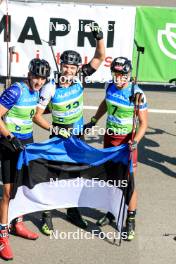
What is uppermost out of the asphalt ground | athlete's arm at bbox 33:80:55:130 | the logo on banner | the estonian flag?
the logo on banner

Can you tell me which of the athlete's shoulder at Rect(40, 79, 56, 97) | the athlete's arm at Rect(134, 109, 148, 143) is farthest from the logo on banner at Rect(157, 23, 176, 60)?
the athlete's shoulder at Rect(40, 79, 56, 97)

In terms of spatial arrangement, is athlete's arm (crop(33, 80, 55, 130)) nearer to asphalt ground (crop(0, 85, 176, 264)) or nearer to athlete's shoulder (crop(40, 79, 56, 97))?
athlete's shoulder (crop(40, 79, 56, 97))

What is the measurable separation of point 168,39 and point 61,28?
296cm

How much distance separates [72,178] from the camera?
21.9 ft

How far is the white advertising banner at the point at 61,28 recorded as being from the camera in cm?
1323

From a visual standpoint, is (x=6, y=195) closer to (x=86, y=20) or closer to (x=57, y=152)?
(x=57, y=152)

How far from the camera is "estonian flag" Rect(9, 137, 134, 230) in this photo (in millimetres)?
6375

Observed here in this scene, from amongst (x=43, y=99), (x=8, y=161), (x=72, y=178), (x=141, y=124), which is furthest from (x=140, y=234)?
(x=43, y=99)

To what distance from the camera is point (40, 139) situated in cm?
1013

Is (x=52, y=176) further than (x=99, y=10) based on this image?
No

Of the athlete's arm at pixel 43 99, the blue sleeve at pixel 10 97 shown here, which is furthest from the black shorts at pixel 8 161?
the athlete's arm at pixel 43 99

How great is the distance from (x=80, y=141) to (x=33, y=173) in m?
0.75

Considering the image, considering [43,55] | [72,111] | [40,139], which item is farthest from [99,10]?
[72,111]

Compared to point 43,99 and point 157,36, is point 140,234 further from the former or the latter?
point 157,36
